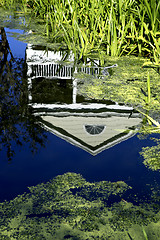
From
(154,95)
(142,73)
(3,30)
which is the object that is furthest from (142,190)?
(3,30)

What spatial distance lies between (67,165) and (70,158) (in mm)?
69

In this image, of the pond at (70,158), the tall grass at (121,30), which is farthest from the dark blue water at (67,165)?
the tall grass at (121,30)

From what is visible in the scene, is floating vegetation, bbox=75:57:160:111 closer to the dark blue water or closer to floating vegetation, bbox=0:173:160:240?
the dark blue water

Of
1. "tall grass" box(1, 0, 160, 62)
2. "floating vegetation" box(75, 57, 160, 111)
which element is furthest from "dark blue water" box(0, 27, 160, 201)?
"tall grass" box(1, 0, 160, 62)

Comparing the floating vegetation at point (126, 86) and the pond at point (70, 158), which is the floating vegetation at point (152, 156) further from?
the floating vegetation at point (126, 86)

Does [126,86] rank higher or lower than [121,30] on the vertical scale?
lower

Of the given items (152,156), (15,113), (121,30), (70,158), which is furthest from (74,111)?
(121,30)

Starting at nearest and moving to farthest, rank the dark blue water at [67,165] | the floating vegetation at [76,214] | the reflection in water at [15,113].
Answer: the floating vegetation at [76,214]
the dark blue water at [67,165]
the reflection in water at [15,113]

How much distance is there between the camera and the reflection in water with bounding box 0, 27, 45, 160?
199cm

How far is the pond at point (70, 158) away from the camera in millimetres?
1393

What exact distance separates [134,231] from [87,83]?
1710mm

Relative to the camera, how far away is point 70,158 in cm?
183

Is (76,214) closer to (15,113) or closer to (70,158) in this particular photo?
(70,158)

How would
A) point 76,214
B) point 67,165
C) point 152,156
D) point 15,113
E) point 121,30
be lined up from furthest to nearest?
point 121,30
point 15,113
point 152,156
point 67,165
point 76,214
